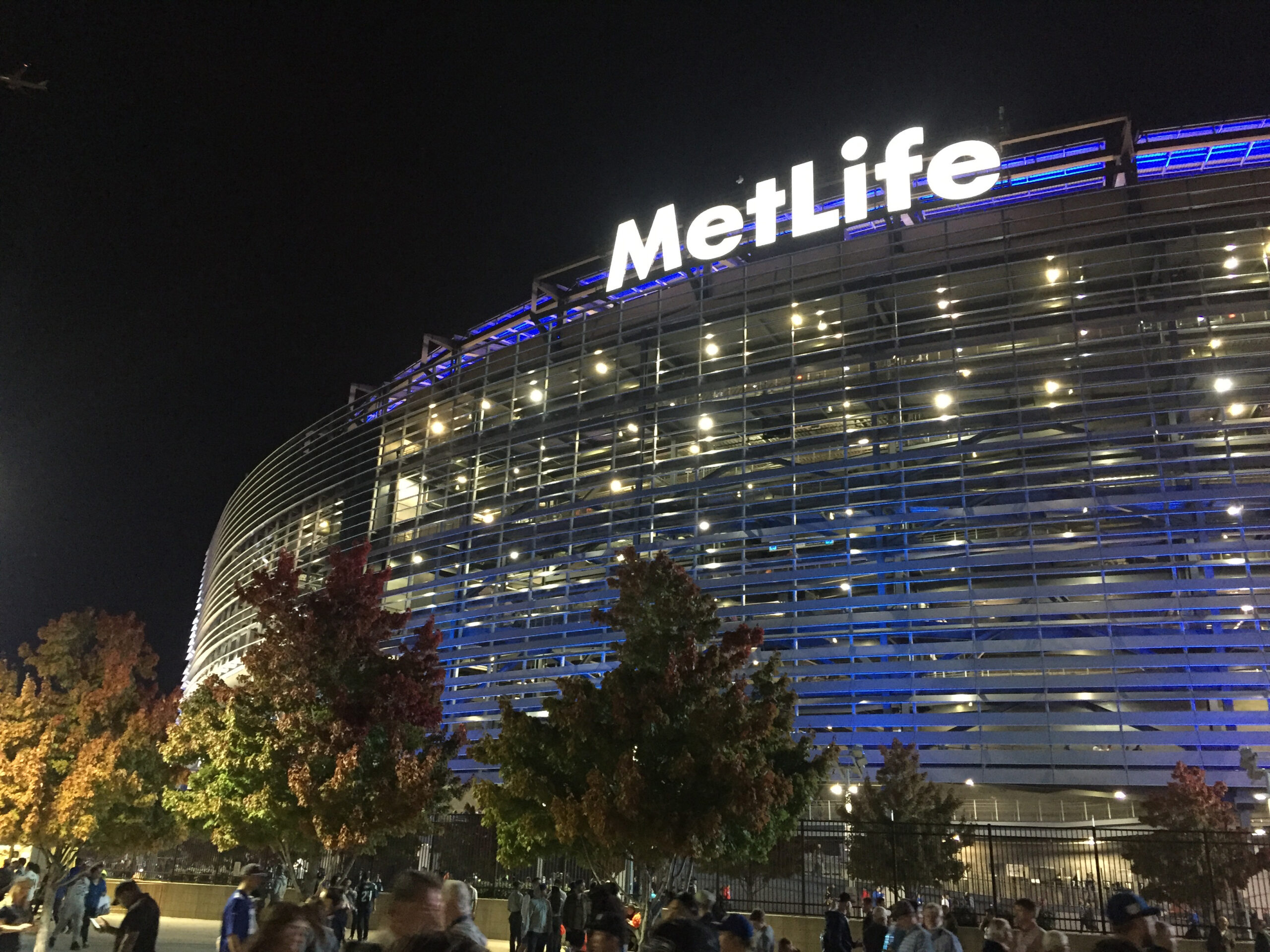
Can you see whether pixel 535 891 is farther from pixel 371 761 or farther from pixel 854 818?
pixel 854 818

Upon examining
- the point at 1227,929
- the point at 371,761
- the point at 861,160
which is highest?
the point at 861,160

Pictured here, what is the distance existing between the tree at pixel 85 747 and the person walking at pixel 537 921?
1089 cm

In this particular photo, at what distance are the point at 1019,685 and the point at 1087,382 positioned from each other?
329 inches

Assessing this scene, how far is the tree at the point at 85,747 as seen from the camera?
69.7 feet

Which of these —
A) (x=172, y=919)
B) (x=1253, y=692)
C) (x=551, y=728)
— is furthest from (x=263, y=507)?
(x=1253, y=692)

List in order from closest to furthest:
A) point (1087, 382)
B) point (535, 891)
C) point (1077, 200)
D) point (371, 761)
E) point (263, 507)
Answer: point (535, 891)
point (371, 761)
point (1087, 382)
point (1077, 200)
point (263, 507)

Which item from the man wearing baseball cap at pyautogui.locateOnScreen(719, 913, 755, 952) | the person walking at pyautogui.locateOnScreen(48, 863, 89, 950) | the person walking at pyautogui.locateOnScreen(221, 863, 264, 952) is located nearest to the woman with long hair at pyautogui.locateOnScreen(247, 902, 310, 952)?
the man wearing baseball cap at pyautogui.locateOnScreen(719, 913, 755, 952)

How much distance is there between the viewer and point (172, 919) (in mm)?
27828

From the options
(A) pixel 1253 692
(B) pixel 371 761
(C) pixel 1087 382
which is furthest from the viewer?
(C) pixel 1087 382

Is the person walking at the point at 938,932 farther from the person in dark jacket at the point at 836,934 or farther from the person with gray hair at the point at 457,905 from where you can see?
the person in dark jacket at the point at 836,934

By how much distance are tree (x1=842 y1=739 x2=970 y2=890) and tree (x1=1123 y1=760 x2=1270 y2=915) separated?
11.9ft

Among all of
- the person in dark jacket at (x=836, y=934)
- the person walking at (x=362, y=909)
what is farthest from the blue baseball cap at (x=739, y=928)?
the person walking at (x=362, y=909)

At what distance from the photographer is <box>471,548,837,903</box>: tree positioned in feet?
48.9

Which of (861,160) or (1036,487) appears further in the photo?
(861,160)
